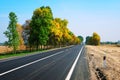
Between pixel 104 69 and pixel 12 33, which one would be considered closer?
pixel 104 69

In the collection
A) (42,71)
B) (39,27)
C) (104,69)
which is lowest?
(104,69)

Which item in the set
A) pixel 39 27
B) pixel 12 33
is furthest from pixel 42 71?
pixel 39 27

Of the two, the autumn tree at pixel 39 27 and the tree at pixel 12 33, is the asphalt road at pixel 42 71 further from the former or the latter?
the autumn tree at pixel 39 27

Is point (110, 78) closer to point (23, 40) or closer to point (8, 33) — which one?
point (8, 33)

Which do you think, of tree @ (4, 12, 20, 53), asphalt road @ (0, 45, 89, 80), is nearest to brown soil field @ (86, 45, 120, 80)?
asphalt road @ (0, 45, 89, 80)

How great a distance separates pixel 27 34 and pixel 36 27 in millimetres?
7714

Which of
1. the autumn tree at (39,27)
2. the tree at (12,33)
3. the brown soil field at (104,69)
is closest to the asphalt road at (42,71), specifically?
the brown soil field at (104,69)

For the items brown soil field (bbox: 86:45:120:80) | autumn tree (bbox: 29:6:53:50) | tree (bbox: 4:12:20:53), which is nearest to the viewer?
brown soil field (bbox: 86:45:120:80)

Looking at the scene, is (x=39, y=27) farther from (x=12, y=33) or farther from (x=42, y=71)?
(x=42, y=71)

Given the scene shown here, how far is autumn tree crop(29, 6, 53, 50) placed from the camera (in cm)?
6644

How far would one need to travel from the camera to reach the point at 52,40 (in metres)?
89.2

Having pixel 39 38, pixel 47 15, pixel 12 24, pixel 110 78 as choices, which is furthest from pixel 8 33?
pixel 110 78

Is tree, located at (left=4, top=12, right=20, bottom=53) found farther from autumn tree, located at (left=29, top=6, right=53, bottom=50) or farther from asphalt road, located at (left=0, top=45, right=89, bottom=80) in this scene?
asphalt road, located at (left=0, top=45, right=89, bottom=80)

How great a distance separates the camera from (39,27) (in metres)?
66.9
